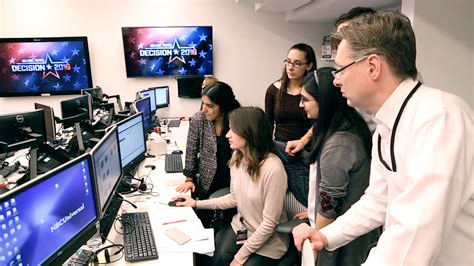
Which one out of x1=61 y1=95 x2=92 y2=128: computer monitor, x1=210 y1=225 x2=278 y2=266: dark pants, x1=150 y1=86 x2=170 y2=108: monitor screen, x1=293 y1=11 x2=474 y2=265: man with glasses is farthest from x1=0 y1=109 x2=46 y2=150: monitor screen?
x1=150 y1=86 x2=170 y2=108: monitor screen

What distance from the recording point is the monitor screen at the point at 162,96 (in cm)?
520

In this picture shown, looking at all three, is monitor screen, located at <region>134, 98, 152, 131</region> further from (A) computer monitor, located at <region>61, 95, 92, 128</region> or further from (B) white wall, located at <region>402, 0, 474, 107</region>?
(B) white wall, located at <region>402, 0, 474, 107</region>

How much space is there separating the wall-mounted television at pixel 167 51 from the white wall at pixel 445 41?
11.4ft

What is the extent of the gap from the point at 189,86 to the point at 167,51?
0.63m

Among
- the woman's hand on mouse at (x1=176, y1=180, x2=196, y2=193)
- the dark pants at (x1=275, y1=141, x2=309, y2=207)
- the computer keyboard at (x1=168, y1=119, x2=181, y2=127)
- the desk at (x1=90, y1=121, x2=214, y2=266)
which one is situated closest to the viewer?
the desk at (x1=90, y1=121, x2=214, y2=266)

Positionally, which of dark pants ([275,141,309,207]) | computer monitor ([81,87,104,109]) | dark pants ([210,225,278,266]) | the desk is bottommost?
dark pants ([210,225,278,266])

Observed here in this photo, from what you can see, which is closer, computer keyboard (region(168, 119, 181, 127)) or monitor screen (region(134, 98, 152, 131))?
monitor screen (region(134, 98, 152, 131))

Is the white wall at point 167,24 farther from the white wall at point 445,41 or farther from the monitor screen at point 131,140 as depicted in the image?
the white wall at point 445,41

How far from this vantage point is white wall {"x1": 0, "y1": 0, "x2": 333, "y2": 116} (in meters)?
5.10

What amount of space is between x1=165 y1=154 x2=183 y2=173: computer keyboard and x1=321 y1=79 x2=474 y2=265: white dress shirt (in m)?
2.02

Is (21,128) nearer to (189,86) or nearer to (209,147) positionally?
(209,147)

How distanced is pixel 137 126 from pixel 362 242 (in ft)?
5.56

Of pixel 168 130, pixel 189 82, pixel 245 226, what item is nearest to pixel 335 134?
pixel 245 226

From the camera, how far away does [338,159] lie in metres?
1.46
